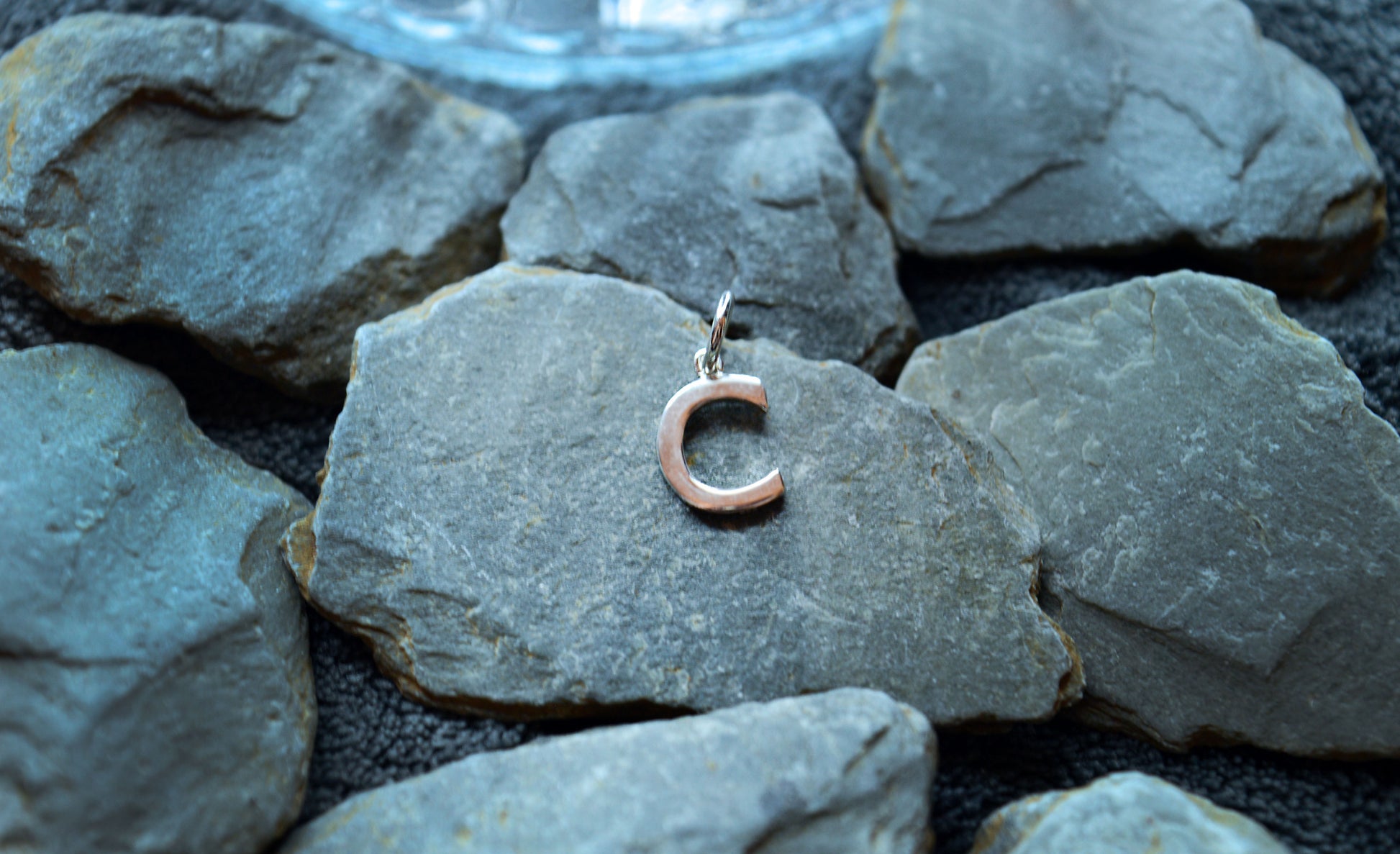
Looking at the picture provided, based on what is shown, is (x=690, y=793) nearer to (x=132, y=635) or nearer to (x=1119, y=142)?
(x=132, y=635)

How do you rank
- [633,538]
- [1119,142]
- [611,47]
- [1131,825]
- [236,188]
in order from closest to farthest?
[1131,825] → [633,538] → [236,188] → [1119,142] → [611,47]

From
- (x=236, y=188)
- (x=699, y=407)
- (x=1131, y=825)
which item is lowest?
(x=1131, y=825)

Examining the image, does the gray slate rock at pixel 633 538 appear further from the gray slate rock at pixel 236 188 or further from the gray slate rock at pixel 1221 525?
the gray slate rock at pixel 236 188

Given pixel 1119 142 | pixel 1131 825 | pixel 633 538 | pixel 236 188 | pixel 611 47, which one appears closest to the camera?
pixel 1131 825

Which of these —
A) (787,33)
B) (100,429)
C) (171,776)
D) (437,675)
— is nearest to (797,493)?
(437,675)

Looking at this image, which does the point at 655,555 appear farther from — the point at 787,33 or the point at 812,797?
the point at 787,33

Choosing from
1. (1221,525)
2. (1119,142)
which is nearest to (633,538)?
(1221,525)

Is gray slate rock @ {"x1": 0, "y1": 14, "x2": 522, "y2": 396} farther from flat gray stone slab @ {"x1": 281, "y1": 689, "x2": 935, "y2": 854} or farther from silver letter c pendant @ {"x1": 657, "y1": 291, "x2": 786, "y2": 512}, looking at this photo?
flat gray stone slab @ {"x1": 281, "y1": 689, "x2": 935, "y2": 854}

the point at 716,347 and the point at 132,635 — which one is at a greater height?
the point at 716,347
